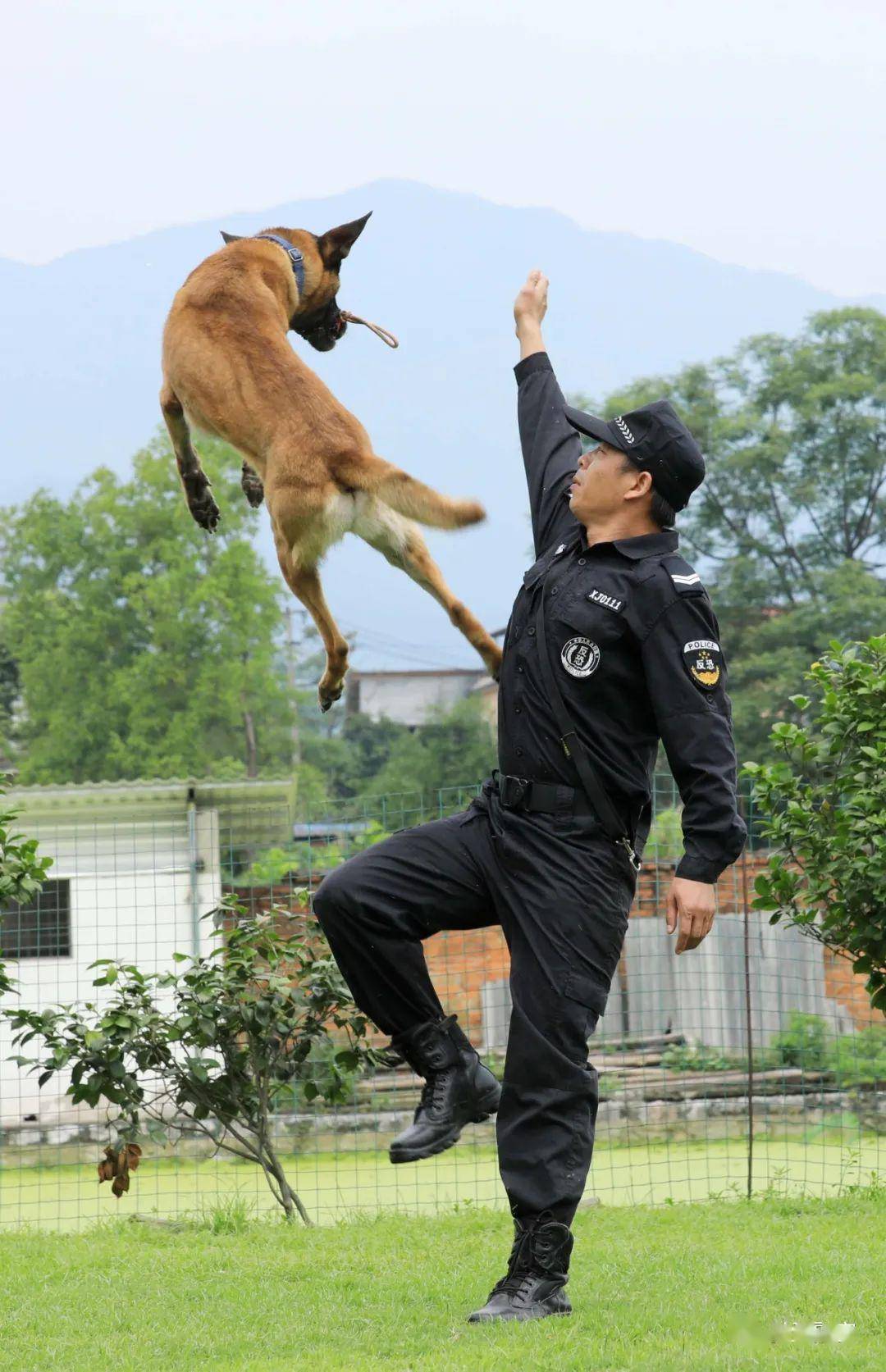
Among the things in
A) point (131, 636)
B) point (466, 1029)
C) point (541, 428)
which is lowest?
point (466, 1029)

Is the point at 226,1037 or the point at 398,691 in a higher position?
the point at 398,691

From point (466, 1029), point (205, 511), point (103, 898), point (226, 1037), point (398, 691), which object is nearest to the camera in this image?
point (205, 511)

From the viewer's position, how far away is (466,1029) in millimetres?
11477

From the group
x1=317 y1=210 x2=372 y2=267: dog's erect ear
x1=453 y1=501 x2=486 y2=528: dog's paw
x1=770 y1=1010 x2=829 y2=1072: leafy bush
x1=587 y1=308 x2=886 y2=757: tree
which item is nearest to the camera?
x1=453 y1=501 x2=486 y2=528: dog's paw

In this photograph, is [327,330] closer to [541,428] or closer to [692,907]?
[541,428]

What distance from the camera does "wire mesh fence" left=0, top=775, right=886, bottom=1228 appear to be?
9469mm

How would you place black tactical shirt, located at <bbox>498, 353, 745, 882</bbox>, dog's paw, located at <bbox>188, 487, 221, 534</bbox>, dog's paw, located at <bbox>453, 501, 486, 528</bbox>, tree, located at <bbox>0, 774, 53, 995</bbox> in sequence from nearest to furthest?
dog's paw, located at <bbox>453, 501, 486, 528</bbox> → black tactical shirt, located at <bbox>498, 353, 745, 882</bbox> → dog's paw, located at <bbox>188, 487, 221, 534</bbox> → tree, located at <bbox>0, 774, 53, 995</bbox>

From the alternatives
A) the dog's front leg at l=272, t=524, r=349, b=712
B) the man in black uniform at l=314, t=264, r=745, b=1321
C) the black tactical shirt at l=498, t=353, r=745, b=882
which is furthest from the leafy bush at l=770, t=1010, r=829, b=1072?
the dog's front leg at l=272, t=524, r=349, b=712

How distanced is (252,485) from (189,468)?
0.56ft

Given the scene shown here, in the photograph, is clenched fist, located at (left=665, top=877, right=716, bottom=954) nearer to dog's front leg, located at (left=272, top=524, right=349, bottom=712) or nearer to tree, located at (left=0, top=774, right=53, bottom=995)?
dog's front leg, located at (left=272, top=524, right=349, bottom=712)

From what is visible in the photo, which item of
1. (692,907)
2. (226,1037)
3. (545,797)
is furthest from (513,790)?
(226,1037)

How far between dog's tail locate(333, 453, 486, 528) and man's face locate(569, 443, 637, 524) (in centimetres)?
44

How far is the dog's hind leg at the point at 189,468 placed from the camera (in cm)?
379

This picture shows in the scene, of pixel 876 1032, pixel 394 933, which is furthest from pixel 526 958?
pixel 876 1032
